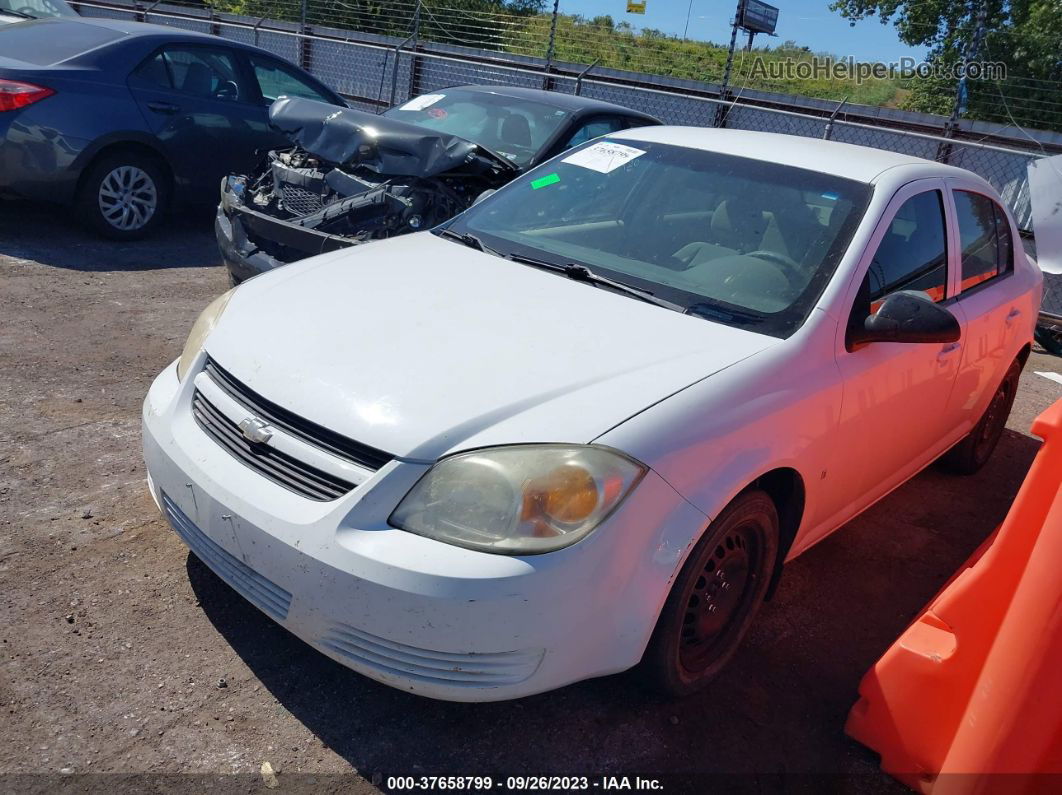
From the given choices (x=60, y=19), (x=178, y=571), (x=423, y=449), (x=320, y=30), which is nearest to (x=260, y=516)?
(x=423, y=449)

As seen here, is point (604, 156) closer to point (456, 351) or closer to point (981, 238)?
point (456, 351)

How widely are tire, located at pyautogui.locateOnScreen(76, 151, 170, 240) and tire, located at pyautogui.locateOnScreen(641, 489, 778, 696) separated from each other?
227 inches

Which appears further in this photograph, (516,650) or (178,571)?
(178,571)

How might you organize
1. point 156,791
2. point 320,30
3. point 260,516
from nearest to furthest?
point 156,791, point 260,516, point 320,30

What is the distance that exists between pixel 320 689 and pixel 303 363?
0.94 meters

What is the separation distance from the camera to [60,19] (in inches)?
299

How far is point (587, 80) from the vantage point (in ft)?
→ 38.6

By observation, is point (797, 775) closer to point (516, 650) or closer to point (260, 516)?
point (516, 650)

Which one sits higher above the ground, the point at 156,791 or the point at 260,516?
the point at 260,516

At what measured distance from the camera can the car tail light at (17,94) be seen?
6293mm

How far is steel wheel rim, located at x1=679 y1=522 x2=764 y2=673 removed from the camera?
2709mm

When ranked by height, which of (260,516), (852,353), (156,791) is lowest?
(156,791)

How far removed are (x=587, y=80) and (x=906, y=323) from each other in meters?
9.59

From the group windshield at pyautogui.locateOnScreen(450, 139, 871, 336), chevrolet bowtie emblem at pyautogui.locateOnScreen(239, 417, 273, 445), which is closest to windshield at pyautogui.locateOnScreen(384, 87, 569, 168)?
windshield at pyautogui.locateOnScreen(450, 139, 871, 336)
